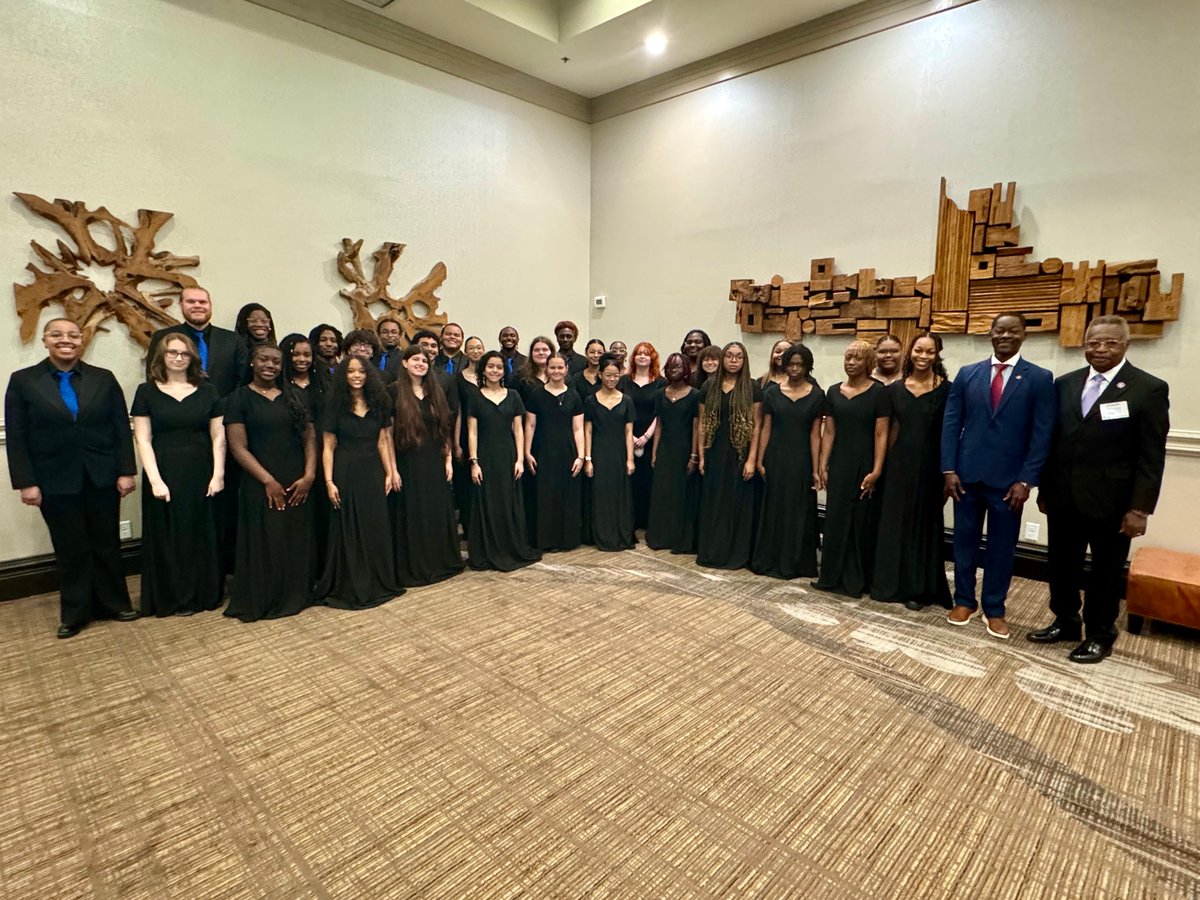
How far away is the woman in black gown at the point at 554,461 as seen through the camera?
4789 millimetres

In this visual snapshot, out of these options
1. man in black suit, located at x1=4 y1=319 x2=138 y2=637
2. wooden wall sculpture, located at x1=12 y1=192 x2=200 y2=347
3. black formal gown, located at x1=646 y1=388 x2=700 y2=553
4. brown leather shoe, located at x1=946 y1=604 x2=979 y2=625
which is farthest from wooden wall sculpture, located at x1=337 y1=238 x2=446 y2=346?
brown leather shoe, located at x1=946 y1=604 x2=979 y2=625

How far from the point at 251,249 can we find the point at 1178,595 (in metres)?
6.29

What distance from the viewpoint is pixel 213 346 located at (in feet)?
13.2

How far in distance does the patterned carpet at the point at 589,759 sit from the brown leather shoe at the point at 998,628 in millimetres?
76

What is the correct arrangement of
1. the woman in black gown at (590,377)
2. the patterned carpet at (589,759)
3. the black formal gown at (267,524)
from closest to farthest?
1. the patterned carpet at (589,759)
2. the black formal gown at (267,524)
3. the woman in black gown at (590,377)

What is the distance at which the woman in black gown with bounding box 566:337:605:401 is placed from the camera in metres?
5.05

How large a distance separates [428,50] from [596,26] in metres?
1.52

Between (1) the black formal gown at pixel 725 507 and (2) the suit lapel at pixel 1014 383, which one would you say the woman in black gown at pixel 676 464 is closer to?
(1) the black formal gown at pixel 725 507

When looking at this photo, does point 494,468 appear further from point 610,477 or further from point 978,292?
point 978,292

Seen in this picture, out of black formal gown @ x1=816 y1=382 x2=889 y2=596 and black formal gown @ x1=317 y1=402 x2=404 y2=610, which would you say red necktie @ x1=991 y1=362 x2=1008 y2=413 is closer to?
black formal gown @ x1=816 y1=382 x2=889 y2=596

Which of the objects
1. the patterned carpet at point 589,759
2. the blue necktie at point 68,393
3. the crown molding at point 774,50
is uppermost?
the crown molding at point 774,50

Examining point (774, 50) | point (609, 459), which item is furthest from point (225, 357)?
point (774, 50)

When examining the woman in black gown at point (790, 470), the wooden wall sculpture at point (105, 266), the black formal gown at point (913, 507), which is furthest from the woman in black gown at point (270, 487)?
the black formal gown at point (913, 507)

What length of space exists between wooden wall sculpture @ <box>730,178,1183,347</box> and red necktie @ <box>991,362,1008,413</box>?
4.54 ft
